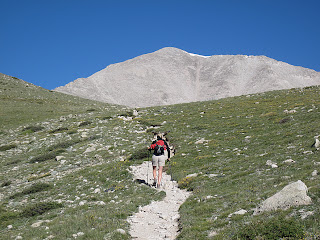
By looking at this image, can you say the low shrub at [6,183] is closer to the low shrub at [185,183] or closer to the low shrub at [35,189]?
the low shrub at [35,189]

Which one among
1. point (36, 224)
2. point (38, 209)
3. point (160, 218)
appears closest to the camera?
point (36, 224)

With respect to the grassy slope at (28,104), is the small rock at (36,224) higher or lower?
lower

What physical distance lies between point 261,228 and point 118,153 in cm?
1977

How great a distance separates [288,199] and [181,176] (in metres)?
9.40

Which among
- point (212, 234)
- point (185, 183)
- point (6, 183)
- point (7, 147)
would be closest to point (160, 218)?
point (212, 234)

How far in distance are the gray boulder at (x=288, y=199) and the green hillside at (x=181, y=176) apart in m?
0.29

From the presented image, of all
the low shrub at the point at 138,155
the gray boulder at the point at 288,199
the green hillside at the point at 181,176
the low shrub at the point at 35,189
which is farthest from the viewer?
the low shrub at the point at 138,155

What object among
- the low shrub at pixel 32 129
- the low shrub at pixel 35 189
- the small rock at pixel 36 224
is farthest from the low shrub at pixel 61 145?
the small rock at pixel 36 224

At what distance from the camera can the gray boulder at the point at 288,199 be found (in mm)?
8992

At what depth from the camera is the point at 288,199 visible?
9156mm

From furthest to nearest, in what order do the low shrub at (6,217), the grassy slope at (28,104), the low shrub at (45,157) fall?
the grassy slope at (28,104), the low shrub at (45,157), the low shrub at (6,217)

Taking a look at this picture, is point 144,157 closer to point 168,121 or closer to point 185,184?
point 185,184

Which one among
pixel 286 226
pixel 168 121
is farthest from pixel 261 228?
pixel 168 121

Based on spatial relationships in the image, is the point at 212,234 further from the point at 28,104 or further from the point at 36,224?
the point at 28,104
